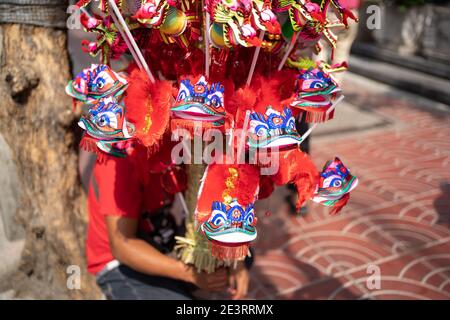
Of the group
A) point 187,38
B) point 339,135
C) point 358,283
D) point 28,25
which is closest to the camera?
point 187,38

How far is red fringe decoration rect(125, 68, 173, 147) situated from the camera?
1247 mm

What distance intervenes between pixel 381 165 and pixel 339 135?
37.5 inches

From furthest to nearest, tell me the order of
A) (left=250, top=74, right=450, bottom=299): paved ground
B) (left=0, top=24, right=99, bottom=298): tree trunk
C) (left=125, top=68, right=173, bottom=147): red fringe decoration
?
(left=250, top=74, right=450, bottom=299): paved ground → (left=0, top=24, right=99, bottom=298): tree trunk → (left=125, top=68, right=173, bottom=147): red fringe decoration

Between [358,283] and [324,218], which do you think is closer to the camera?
[358,283]

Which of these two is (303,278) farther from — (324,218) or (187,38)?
(187,38)

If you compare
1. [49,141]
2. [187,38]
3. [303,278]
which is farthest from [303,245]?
[187,38]

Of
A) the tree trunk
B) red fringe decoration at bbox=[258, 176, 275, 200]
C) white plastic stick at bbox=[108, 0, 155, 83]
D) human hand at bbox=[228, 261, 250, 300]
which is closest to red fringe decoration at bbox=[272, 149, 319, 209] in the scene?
red fringe decoration at bbox=[258, 176, 275, 200]

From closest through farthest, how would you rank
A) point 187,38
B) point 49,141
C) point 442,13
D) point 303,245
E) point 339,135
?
point 187,38, point 49,141, point 303,245, point 339,135, point 442,13

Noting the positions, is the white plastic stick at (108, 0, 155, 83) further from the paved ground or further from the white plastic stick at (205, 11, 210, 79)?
the paved ground

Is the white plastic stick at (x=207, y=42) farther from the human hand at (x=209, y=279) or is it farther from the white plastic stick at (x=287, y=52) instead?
the human hand at (x=209, y=279)

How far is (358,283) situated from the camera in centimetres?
246

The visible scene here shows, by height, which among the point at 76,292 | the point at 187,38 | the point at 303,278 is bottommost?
the point at 303,278

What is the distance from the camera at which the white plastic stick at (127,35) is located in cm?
119

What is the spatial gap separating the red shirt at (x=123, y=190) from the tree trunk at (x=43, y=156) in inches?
10.7
